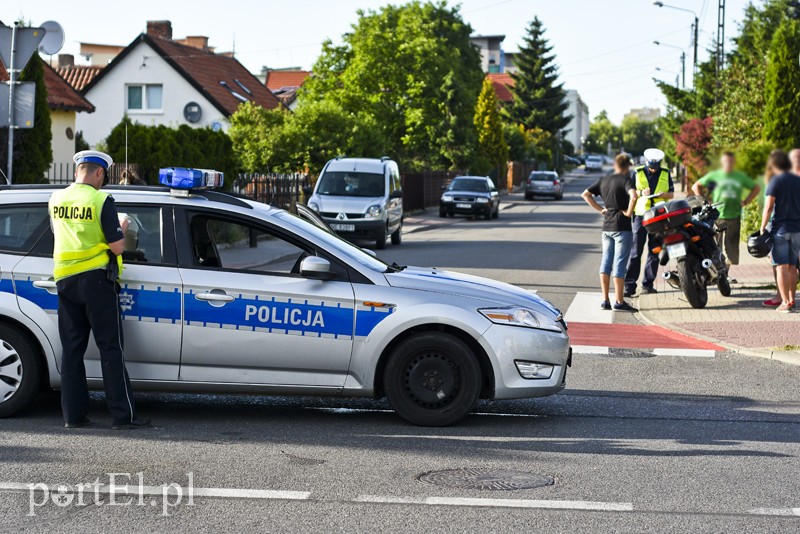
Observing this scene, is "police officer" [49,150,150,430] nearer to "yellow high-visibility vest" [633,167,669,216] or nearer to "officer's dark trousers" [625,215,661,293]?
"yellow high-visibility vest" [633,167,669,216]

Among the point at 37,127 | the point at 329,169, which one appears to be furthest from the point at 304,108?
the point at 37,127

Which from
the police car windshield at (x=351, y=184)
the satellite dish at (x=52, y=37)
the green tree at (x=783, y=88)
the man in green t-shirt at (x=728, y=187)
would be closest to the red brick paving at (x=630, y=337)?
the man in green t-shirt at (x=728, y=187)

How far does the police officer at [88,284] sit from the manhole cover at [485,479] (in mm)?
2203

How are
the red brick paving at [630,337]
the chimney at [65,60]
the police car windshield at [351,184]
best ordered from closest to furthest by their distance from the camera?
the red brick paving at [630,337]
the police car windshield at [351,184]
the chimney at [65,60]

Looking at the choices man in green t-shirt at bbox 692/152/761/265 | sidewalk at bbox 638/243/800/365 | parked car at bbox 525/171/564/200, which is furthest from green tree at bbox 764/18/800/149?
parked car at bbox 525/171/564/200

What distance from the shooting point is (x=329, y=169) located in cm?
2673

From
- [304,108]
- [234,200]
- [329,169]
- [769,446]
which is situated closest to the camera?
[769,446]

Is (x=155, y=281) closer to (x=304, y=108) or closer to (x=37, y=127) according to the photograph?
(x=37, y=127)

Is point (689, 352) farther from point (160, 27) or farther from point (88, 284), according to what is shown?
point (160, 27)

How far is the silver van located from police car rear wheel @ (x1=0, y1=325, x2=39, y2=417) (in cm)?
1756

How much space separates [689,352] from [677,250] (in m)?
2.92

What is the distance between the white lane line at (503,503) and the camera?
565cm

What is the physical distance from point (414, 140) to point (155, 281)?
164 ft

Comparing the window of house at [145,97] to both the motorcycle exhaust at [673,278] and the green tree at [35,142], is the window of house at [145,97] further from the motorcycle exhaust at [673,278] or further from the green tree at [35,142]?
the motorcycle exhaust at [673,278]
